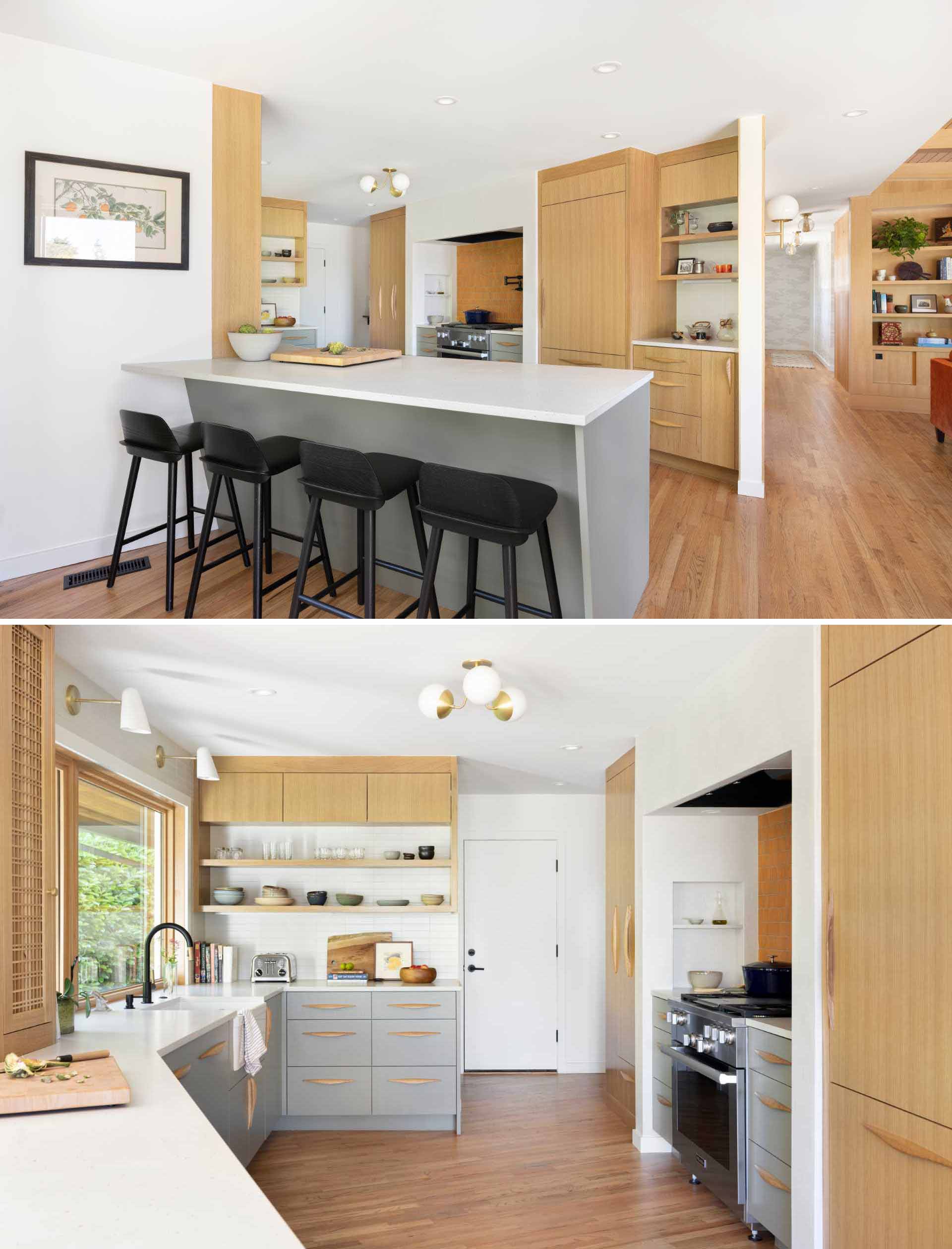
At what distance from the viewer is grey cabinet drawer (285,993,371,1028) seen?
268 inches

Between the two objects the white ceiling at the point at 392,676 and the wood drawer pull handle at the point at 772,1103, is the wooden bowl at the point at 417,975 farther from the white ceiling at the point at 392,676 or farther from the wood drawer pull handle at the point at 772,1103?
the wood drawer pull handle at the point at 772,1103

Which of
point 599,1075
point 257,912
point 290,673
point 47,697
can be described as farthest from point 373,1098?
point 47,697

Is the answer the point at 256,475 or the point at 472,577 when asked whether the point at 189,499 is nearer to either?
the point at 256,475

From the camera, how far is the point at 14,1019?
2.85 meters

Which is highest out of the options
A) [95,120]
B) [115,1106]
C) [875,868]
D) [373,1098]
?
[95,120]

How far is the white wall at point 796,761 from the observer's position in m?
3.04

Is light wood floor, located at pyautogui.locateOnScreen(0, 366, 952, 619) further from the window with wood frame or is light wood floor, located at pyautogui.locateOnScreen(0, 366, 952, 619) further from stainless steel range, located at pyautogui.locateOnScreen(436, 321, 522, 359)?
stainless steel range, located at pyautogui.locateOnScreen(436, 321, 522, 359)

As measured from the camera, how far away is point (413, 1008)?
682 cm

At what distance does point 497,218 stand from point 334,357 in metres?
4.17

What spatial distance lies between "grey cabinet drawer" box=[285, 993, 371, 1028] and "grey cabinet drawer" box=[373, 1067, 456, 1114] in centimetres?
39

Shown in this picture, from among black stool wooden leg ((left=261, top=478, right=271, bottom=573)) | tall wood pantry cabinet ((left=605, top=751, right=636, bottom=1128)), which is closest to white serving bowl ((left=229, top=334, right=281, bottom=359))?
black stool wooden leg ((left=261, top=478, right=271, bottom=573))

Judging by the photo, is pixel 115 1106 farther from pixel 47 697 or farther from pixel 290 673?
pixel 290 673

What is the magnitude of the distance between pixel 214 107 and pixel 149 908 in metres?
4.84

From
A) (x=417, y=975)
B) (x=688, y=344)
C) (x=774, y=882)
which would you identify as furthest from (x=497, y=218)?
(x=417, y=975)
